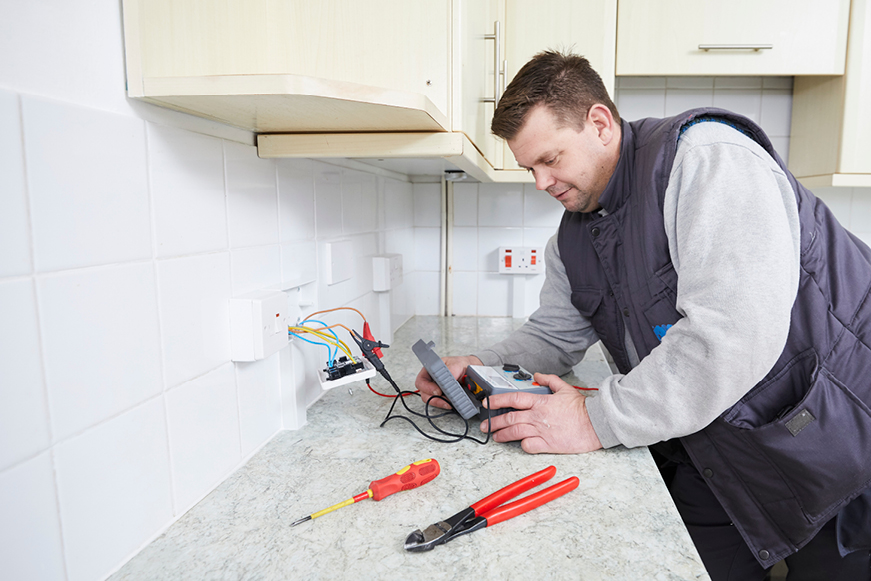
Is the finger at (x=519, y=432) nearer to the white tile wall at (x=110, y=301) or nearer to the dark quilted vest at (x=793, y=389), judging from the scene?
the dark quilted vest at (x=793, y=389)

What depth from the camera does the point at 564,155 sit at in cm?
100

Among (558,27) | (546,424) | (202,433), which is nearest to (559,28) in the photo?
(558,27)

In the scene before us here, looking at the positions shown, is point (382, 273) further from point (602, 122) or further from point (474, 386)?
point (602, 122)

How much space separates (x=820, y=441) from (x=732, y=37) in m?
1.31

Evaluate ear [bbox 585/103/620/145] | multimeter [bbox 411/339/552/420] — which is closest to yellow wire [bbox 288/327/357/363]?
multimeter [bbox 411/339/552/420]

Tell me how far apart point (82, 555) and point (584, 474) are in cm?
61

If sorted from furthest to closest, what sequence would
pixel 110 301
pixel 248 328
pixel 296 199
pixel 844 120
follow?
1. pixel 844 120
2. pixel 296 199
3. pixel 248 328
4. pixel 110 301

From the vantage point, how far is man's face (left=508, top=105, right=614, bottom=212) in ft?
3.18

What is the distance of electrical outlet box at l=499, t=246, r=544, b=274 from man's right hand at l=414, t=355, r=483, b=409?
924 mm

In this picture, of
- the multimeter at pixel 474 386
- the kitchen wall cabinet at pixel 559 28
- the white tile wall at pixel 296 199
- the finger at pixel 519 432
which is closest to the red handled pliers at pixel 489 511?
the finger at pixel 519 432

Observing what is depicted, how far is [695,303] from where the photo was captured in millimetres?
764

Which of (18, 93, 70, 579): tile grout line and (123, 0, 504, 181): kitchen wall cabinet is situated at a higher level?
(123, 0, 504, 181): kitchen wall cabinet

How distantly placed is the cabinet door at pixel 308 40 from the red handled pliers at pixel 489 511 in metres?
0.53

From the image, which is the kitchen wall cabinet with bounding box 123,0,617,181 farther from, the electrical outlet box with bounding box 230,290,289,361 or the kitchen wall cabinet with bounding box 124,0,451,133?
the electrical outlet box with bounding box 230,290,289,361
